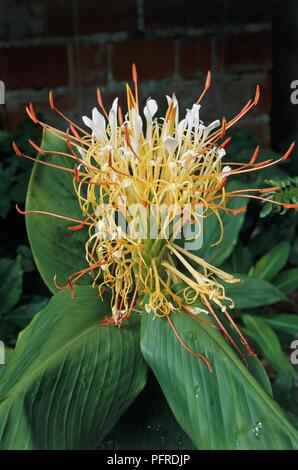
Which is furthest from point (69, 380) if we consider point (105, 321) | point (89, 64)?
point (89, 64)

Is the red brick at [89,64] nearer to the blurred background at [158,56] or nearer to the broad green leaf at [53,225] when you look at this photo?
the blurred background at [158,56]

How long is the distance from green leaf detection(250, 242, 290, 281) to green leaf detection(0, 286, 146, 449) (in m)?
0.49

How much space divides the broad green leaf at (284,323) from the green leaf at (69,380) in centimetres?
45

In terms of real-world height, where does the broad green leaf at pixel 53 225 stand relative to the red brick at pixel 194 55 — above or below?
below

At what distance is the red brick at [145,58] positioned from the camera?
3.64ft

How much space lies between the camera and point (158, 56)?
1117 mm

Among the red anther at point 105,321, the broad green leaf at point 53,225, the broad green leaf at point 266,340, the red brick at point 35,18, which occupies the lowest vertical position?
the broad green leaf at point 266,340

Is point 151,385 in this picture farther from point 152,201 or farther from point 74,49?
point 74,49

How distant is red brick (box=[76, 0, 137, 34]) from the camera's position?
43.2 inches

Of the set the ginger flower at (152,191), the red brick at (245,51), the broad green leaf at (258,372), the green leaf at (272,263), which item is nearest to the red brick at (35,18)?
the red brick at (245,51)

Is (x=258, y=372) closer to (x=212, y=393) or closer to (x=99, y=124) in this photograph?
(x=212, y=393)

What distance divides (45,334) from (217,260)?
391 millimetres
